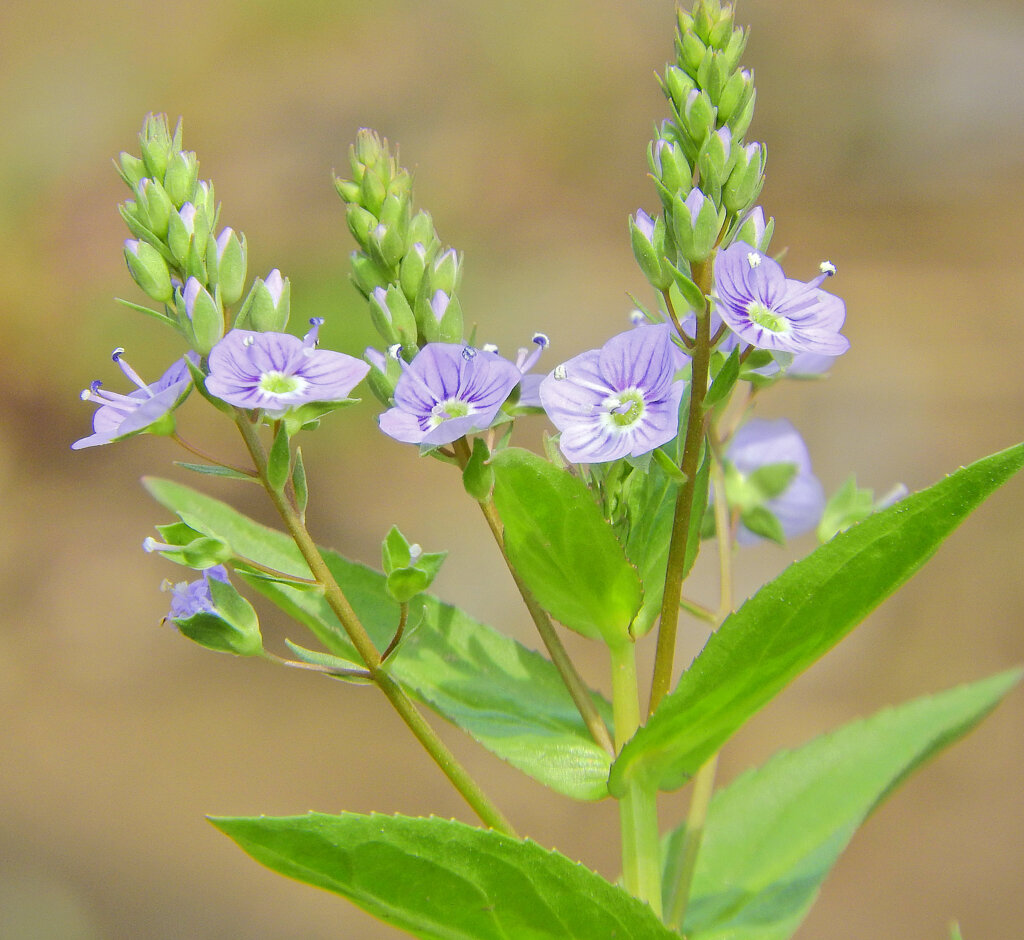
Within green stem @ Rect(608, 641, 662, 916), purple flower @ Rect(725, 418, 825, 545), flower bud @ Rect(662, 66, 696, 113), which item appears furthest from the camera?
purple flower @ Rect(725, 418, 825, 545)

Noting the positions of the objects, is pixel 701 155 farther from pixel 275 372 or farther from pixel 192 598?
pixel 192 598

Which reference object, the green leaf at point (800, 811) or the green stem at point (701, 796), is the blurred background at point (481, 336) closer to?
the green leaf at point (800, 811)

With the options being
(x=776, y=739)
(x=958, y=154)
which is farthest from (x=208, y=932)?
(x=958, y=154)

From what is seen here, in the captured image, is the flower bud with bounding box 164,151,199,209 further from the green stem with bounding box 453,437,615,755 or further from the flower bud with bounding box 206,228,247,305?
the green stem with bounding box 453,437,615,755

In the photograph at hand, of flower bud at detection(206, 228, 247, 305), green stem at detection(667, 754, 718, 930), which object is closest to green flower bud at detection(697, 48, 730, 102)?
flower bud at detection(206, 228, 247, 305)

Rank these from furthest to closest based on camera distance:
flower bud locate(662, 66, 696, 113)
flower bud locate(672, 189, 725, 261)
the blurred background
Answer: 1. the blurred background
2. flower bud locate(662, 66, 696, 113)
3. flower bud locate(672, 189, 725, 261)

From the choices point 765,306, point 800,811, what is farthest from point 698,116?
point 800,811
